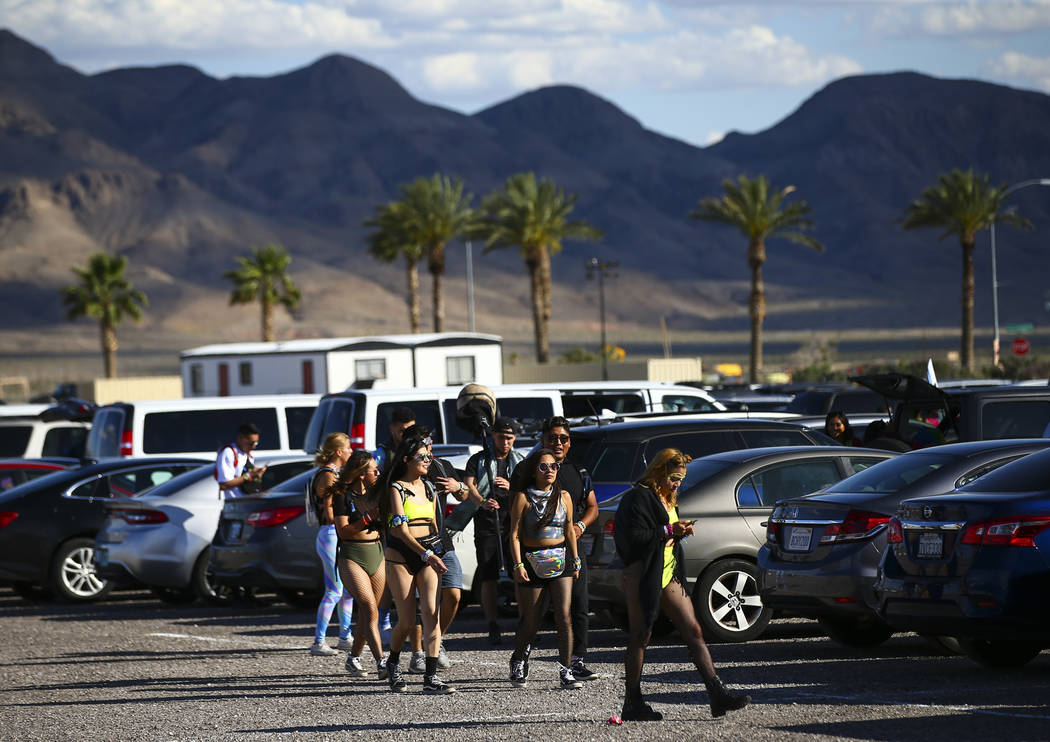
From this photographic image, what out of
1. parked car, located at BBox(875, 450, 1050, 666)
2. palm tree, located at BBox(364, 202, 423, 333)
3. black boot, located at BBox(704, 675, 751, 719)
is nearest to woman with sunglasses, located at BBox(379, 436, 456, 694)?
black boot, located at BBox(704, 675, 751, 719)

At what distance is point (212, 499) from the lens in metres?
16.6

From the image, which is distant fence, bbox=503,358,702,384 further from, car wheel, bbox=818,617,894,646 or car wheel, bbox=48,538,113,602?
car wheel, bbox=818,617,894,646

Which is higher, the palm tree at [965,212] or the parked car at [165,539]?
the palm tree at [965,212]

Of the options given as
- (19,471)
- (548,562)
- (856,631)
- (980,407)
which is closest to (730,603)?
(856,631)

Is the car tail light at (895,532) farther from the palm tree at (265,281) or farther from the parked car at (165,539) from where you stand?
the palm tree at (265,281)

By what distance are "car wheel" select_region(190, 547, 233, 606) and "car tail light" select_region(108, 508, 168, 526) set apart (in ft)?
1.83

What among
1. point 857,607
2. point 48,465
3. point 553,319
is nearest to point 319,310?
point 553,319

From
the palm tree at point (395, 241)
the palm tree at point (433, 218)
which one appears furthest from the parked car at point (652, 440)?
the palm tree at point (395, 241)

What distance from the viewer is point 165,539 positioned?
16.3 metres

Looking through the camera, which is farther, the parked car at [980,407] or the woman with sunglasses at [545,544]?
the parked car at [980,407]

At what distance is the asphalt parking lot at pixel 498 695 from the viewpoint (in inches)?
337

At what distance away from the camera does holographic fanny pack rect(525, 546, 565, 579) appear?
9.96m

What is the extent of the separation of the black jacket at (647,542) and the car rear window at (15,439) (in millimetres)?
19282

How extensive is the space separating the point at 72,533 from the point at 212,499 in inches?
82.1
